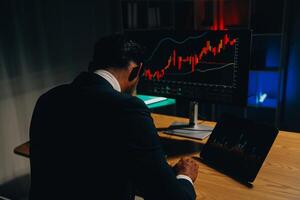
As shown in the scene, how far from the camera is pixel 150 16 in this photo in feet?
11.4

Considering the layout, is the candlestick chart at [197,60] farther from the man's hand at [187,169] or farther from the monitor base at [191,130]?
the man's hand at [187,169]

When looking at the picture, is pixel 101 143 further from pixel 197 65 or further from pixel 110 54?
pixel 197 65

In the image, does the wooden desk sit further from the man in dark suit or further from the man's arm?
the man's arm

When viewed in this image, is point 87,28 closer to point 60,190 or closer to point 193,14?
point 193,14

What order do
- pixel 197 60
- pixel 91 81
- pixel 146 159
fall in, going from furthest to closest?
1. pixel 197 60
2. pixel 91 81
3. pixel 146 159

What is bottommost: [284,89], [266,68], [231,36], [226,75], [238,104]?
[284,89]

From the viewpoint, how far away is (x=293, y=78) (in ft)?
11.9

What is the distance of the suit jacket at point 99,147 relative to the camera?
35.5 inches

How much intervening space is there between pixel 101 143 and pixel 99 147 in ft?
0.05

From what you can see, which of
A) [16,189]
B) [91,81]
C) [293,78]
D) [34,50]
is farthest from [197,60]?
[293,78]

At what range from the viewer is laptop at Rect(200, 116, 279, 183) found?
46.6 inches

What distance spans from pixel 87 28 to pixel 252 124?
1.99 metres

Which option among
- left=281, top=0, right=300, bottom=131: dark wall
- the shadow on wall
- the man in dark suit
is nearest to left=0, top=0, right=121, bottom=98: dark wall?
the shadow on wall

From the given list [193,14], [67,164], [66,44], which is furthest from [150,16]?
[67,164]
